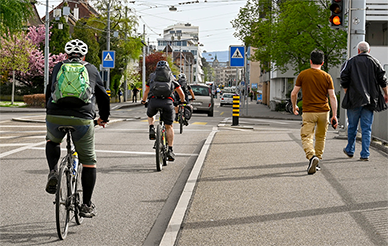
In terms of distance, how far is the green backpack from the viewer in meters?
4.66

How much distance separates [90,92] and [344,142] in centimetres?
854

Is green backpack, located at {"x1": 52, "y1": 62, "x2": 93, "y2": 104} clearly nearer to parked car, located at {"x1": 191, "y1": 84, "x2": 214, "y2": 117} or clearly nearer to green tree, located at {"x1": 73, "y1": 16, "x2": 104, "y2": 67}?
parked car, located at {"x1": 191, "y1": 84, "x2": 214, "y2": 117}

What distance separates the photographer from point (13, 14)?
19594 millimetres

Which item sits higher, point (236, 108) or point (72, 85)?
point (72, 85)

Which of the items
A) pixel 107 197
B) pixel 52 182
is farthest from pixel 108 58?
pixel 52 182

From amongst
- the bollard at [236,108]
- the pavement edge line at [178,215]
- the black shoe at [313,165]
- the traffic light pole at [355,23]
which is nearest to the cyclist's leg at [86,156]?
the pavement edge line at [178,215]

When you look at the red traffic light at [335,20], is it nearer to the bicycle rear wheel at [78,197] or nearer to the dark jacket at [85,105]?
the dark jacket at [85,105]

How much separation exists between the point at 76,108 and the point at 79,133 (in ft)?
0.73

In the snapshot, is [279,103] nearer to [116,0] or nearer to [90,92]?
[116,0]

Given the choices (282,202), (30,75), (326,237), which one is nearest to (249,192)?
(282,202)

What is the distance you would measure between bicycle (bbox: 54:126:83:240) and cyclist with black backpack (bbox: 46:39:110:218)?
6cm

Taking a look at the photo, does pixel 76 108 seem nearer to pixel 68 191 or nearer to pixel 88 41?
pixel 68 191

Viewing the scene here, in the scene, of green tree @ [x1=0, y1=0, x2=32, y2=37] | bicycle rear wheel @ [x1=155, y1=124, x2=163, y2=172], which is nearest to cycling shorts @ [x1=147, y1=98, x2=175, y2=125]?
bicycle rear wheel @ [x1=155, y1=124, x2=163, y2=172]

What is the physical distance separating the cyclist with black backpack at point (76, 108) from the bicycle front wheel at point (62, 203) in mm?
112
